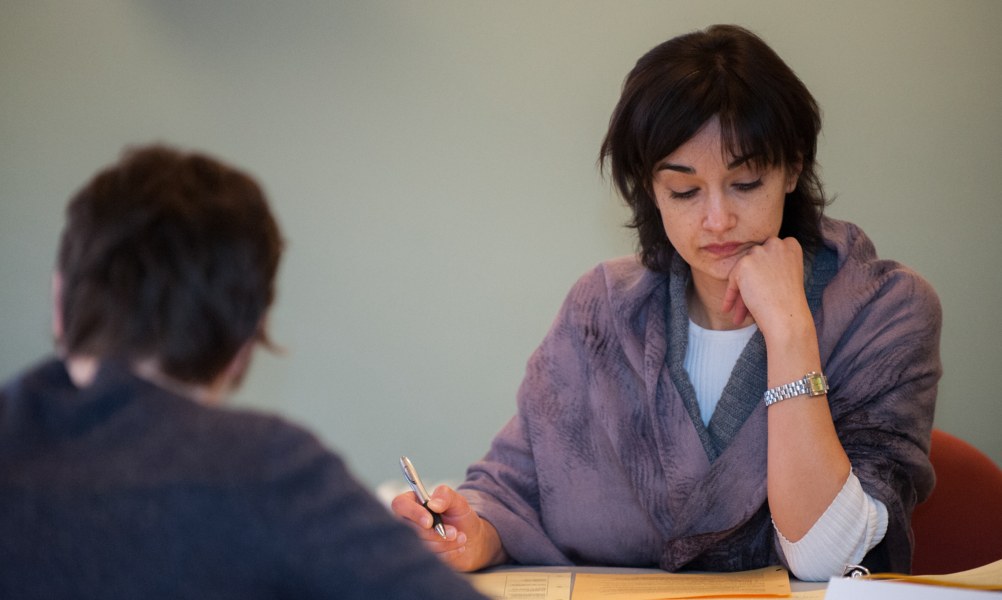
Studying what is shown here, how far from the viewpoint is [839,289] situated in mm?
1676

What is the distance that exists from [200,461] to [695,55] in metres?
1.14

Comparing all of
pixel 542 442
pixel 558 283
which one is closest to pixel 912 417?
pixel 542 442

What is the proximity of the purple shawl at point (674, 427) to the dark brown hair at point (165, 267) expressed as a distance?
0.88 meters

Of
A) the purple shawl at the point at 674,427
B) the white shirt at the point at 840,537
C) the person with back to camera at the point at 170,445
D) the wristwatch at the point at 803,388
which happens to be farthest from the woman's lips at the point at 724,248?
the person with back to camera at the point at 170,445

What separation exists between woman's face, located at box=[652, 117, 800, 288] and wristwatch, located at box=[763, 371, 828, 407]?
247 millimetres

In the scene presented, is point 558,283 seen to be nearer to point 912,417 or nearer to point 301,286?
point 301,286

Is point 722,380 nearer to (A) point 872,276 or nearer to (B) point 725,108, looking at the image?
(A) point 872,276

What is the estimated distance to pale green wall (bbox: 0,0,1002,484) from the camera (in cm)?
262

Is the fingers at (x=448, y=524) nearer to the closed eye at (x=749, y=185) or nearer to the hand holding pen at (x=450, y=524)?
the hand holding pen at (x=450, y=524)

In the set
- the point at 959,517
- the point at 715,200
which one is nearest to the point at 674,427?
the point at 715,200

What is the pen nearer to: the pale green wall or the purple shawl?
the purple shawl

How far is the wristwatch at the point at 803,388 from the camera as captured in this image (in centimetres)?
152

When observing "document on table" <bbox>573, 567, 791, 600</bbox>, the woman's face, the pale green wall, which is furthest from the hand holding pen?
the pale green wall

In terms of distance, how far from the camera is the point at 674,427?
5.54 feet
